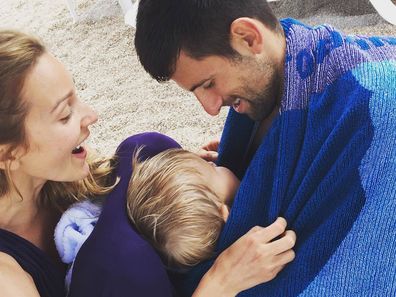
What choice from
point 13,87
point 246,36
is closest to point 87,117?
point 13,87

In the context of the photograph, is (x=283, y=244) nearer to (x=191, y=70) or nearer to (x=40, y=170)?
(x=191, y=70)

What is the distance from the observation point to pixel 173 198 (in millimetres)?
1080

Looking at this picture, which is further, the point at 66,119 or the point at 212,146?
the point at 212,146

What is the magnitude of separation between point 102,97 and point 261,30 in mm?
1572

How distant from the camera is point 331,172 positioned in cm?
98

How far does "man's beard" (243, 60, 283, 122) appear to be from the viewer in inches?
44.4

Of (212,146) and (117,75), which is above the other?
(212,146)

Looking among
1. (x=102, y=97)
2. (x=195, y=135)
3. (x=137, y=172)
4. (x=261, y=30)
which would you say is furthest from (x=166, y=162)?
(x=102, y=97)

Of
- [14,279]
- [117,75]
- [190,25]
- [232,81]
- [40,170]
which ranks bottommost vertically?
[117,75]

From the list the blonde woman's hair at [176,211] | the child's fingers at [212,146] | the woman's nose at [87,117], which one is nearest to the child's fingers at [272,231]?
the blonde woman's hair at [176,211]

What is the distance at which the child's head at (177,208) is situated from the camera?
1.07m

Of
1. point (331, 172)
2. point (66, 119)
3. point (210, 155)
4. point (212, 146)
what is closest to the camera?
point (331, 172)

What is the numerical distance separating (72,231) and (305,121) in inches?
21.2

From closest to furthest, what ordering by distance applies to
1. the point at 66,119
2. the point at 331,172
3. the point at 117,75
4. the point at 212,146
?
the point at 331,172 → the point at 66,119 → the point at 212,146 → the point at 117,75
